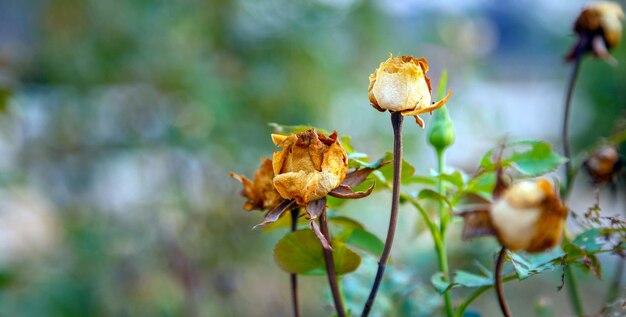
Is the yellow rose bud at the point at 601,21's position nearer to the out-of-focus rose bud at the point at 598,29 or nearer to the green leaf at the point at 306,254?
the out-of-focus rose bud at the point at 598,29

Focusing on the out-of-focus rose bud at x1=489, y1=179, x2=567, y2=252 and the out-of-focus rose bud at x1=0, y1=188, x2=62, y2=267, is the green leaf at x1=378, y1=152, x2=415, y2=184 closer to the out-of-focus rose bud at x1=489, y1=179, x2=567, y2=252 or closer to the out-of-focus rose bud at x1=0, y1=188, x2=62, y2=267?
the out-of-focus rose bud at x1=489, y1=179, x2=567, y2=252

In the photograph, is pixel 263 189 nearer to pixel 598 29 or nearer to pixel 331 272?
pixel 331 272

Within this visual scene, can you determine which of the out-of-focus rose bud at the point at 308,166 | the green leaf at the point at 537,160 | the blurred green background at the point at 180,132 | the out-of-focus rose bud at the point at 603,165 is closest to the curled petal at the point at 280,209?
the out-of-focus rose bud at the point at 308,166

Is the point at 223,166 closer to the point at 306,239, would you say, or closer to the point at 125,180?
the point at 125,180

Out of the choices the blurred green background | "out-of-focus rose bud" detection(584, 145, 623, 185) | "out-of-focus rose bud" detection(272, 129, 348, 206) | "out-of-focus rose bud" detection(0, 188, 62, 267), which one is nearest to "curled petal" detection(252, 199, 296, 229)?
"out-of-focus rose bud" detection(272, 129, 348, 206)

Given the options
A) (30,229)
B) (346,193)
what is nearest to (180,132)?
(30,229)

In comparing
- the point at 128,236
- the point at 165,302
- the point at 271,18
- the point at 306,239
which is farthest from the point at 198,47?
the point at 306,239
